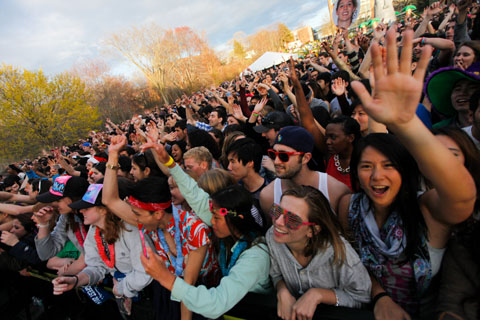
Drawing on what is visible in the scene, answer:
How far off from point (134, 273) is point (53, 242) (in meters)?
1.45

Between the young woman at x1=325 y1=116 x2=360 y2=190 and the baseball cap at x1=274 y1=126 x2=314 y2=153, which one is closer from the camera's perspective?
the baseball cap at x1=274 y1=126 x2=314 y2=153

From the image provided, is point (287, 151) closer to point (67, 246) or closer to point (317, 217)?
point (317, 217)

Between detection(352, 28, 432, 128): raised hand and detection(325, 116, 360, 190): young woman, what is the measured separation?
1.65 meters

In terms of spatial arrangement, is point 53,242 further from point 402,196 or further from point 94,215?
point 402,196

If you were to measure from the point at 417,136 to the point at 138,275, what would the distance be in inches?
90.7

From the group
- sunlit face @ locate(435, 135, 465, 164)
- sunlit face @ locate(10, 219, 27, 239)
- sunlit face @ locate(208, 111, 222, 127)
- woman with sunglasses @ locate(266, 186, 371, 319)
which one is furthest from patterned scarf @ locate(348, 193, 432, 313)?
sunlit face @ locate(208, 111, 222, 127)

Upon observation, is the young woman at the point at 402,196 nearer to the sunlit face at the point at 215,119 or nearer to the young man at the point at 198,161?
the young man at the point at 198,161

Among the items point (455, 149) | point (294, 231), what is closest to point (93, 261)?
point (294, 231)

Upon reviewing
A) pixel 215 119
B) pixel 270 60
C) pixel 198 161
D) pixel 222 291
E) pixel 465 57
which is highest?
pixel 270 60

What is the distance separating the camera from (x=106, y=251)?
7.54ft

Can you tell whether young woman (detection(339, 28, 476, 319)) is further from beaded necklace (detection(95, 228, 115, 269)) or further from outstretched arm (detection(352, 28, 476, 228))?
beaded necklace (detection(95, 228, 115, 269))

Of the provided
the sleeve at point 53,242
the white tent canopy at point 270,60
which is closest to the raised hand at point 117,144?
the sleeve at point 53,242

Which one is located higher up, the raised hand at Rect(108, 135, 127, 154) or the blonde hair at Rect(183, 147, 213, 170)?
the raised hand at Rect(108, 135, 127, 154)

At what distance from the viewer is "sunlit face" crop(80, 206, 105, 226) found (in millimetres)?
2311
